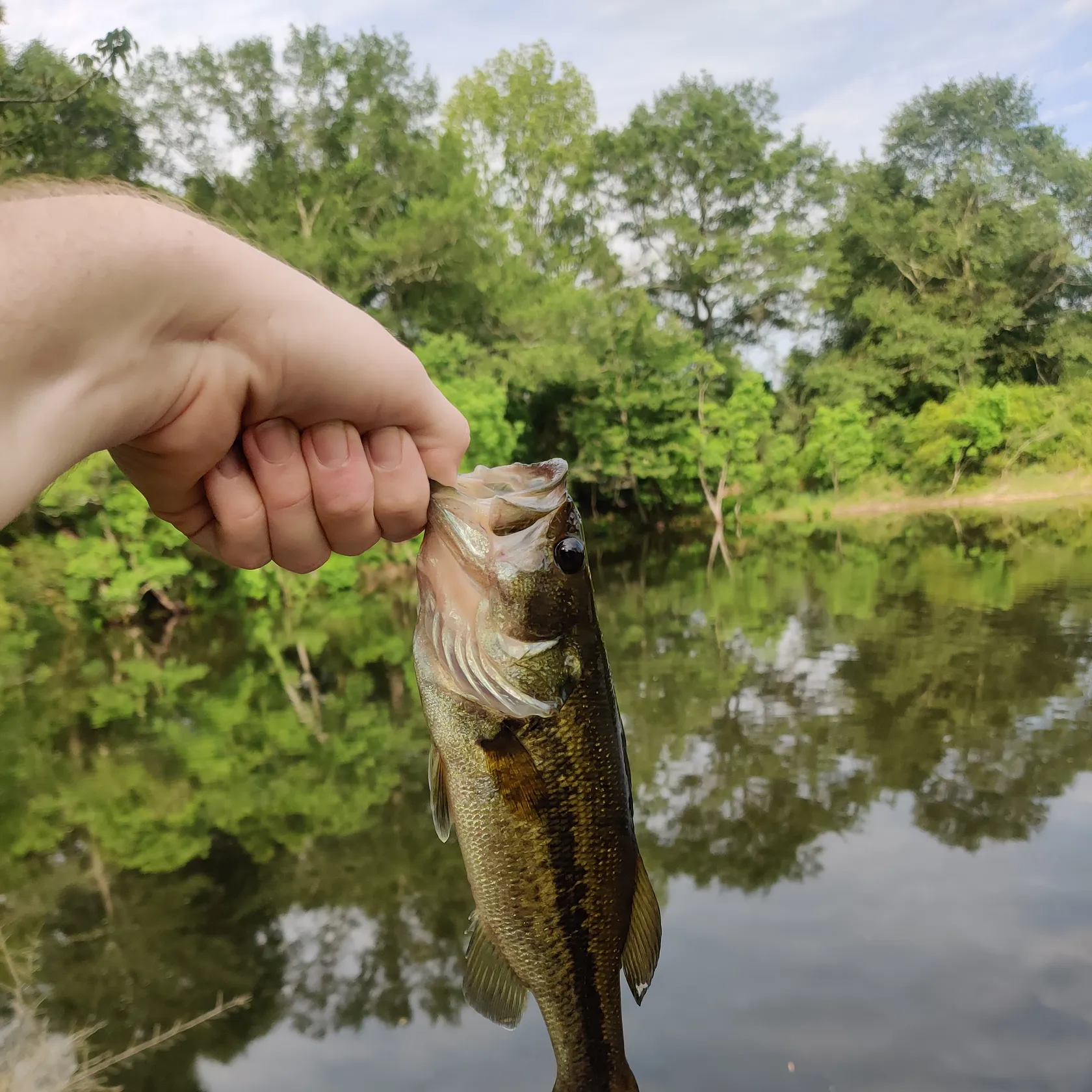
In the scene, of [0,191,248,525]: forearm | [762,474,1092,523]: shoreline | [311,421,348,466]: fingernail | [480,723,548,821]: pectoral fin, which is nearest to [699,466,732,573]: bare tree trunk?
[762,474,1092,523]: shoreline

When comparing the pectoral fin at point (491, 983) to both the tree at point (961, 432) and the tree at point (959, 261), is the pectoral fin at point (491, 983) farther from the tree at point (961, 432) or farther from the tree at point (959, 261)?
the tree at point (959, 261)

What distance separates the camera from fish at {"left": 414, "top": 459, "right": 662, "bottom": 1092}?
1712 millimetres

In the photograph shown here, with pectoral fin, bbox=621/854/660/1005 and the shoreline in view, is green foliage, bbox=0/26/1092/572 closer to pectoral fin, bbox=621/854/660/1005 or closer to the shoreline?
the shoreline

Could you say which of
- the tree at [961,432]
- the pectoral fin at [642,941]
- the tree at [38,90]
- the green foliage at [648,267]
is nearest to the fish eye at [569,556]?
the pectoral fin at [642,941]

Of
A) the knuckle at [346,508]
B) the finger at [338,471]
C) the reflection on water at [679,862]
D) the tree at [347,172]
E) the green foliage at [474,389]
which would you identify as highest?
the tree at [347,172]

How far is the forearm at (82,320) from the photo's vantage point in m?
0.98

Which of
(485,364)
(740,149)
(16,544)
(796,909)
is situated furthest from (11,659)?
(740,149)

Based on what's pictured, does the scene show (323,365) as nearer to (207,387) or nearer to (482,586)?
(207,387)

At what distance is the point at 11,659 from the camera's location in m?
16.8

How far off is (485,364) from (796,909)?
21291 millimetres

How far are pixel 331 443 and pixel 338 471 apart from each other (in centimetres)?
6

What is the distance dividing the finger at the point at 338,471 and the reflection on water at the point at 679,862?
4805 mm

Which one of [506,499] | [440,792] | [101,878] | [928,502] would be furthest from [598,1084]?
[928,502]

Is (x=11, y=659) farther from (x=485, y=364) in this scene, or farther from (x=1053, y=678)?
(x=1053, y=678)
